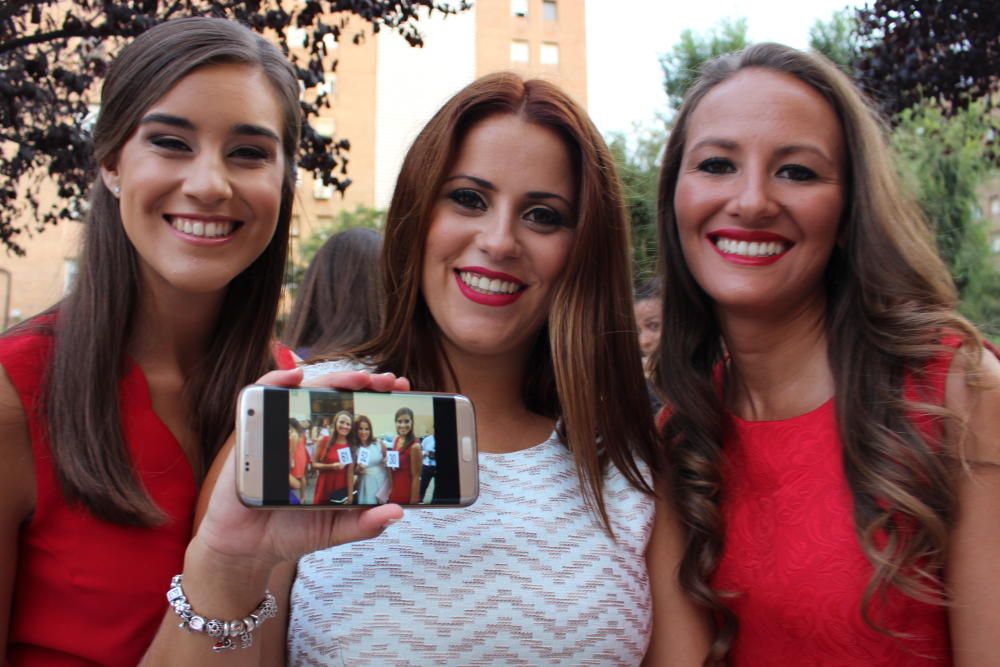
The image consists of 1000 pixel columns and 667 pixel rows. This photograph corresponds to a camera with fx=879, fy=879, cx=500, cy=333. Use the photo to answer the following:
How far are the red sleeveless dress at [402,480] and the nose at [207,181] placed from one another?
873 millimetres

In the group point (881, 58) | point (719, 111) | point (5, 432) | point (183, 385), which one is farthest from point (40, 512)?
point (881, 58)

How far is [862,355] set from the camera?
240 cm

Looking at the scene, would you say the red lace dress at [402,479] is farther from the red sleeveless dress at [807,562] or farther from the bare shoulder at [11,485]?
the red sleeveless dress at [807,562]

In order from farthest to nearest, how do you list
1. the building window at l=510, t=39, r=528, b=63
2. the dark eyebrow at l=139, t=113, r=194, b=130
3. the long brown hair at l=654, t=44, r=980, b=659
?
the building window at l=510, t=39, r=528, b=63 → the dark eyebrow at l=139, t=113, r=194, b=130 → the long brown hair at l=654, t=44, r=980, b=659

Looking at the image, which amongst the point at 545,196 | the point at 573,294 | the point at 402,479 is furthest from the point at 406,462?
the point at 545,196

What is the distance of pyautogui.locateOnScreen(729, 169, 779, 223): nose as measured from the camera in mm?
2398

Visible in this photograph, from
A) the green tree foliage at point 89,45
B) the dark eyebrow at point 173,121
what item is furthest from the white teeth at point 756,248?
the green tree foliage at point 89,45

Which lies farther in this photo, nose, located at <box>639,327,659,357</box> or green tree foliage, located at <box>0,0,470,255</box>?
nose, located at <box>639,327,659,357</box>

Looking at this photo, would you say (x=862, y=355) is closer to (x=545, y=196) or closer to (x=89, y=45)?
(x=545, y=196)

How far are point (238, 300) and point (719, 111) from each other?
5.01 feet

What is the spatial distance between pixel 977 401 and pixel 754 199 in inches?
29.7

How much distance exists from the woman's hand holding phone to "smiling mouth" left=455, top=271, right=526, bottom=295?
2.27 ft

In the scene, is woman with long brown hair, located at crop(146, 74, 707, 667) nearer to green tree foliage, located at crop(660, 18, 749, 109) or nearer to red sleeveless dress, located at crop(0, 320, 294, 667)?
red sleeveless dress, located at crop(0, 320, 294, 667)

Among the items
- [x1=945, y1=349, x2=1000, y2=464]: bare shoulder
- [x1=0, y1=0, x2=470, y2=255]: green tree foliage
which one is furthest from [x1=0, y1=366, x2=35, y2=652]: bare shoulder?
[x1=0, y1=0, x2=470, y2=255]: green tree foliage
